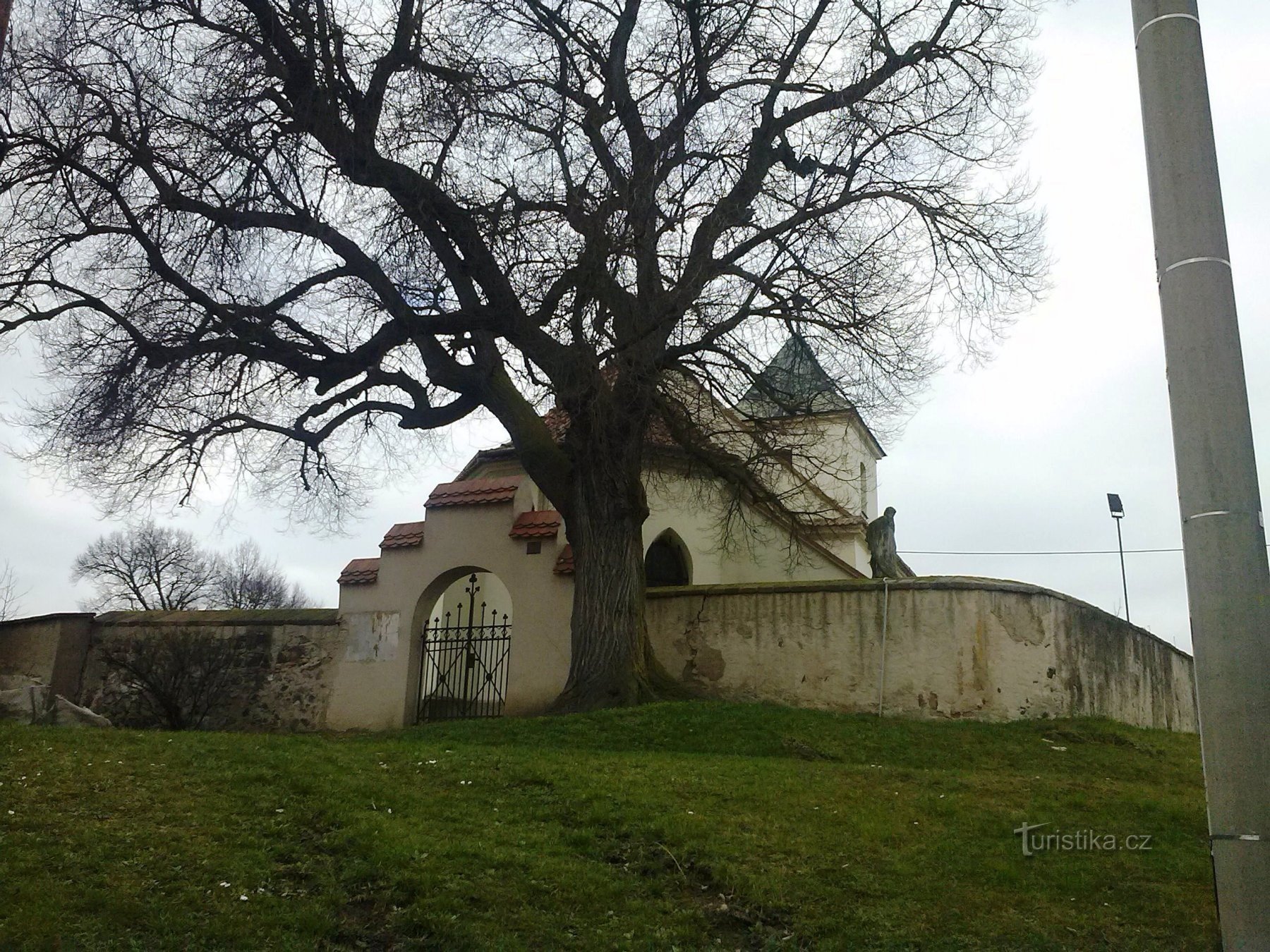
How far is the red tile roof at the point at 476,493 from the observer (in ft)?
56.7

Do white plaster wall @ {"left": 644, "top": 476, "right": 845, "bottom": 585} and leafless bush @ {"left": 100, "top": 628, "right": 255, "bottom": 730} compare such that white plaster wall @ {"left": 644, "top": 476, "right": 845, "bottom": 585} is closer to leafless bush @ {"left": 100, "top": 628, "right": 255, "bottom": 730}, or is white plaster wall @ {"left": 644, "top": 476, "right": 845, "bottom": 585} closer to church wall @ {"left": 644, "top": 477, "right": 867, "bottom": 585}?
church wall @ {"left": 644, "top": 477, "right": 867, "bottom": 585}

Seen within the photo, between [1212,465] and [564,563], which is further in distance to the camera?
[564,563]

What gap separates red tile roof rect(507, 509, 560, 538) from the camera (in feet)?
54.8

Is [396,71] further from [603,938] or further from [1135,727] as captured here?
[1135,727]

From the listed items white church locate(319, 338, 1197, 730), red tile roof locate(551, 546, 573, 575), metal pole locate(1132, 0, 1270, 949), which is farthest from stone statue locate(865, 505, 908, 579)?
metal pole locate(1132, 0, 1270, 949)

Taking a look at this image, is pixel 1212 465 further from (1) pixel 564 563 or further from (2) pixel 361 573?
(2) pixel 361 573

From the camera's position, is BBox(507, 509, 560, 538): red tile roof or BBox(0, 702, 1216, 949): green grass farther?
BBox(507, 509, 560, 538): red tile roof

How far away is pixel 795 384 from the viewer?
586 inches

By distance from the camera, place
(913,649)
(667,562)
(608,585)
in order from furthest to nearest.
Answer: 1. (667,562)
2. (913,649)
3. (608,585)

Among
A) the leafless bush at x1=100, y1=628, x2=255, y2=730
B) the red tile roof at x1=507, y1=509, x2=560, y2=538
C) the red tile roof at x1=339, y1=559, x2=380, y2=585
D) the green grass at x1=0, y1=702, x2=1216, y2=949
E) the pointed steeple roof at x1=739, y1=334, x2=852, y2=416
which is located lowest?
the green grass at x1=0, y1=702, x2=1216, y2=949

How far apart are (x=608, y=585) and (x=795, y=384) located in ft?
12.2

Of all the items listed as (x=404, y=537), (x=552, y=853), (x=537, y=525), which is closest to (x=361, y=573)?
(x=404, y=537)

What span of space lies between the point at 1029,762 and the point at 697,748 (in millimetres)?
3363

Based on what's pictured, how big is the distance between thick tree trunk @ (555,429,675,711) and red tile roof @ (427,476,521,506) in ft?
10.1
